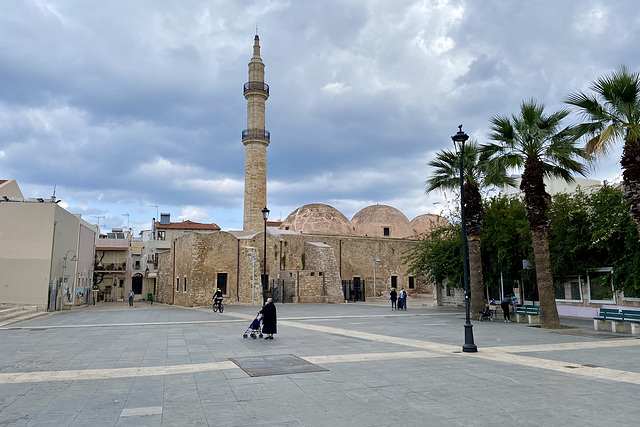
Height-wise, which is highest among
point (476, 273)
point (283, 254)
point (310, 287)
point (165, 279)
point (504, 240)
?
point (283, 254)

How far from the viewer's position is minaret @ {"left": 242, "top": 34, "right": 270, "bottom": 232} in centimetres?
3891

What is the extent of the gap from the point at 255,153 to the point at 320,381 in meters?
33.6

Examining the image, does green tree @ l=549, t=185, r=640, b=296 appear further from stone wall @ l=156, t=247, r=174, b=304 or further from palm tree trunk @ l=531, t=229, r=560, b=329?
stone wall @ l=156, t=247, r=174, b=304

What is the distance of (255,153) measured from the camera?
38.9m

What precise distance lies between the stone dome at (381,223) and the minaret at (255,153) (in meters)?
12.2

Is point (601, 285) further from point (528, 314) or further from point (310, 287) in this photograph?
point (310, 287)

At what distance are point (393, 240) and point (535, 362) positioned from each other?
35819 millimetres

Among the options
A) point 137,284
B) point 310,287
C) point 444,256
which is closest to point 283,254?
point 310,287

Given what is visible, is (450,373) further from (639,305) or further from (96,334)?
(639,305)

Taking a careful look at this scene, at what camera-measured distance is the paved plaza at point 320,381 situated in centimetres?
502

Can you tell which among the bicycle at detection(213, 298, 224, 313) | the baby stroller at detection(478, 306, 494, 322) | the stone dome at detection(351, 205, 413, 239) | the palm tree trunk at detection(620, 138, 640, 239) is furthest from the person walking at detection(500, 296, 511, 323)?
the stone dome at detection(351, 205, 413, 239)

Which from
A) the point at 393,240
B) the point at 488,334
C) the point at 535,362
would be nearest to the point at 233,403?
the point at 535,362

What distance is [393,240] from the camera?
4406cm

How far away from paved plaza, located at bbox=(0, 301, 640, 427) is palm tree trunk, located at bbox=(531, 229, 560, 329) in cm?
232
